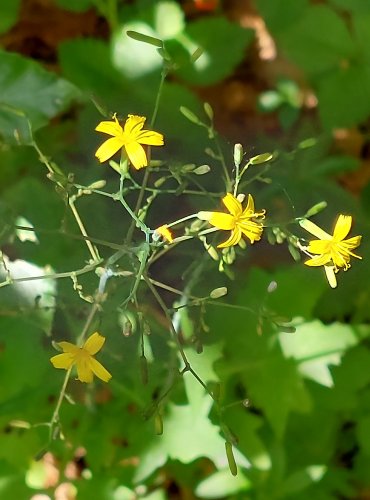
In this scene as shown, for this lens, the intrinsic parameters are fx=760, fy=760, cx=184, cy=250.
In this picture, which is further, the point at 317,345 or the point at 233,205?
the point at 317,345

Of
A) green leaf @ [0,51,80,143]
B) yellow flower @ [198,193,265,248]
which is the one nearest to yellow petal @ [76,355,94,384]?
yellow flower @ [198,193,265,248]

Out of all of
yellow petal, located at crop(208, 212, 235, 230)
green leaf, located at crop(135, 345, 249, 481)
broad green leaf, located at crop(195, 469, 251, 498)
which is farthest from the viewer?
broad green leaf, located at crop(195, 469, 251, 498)

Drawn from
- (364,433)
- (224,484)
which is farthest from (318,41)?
(224,484)

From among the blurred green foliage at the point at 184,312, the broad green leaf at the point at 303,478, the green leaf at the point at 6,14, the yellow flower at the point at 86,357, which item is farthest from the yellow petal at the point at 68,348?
the green leaf at the point at 6,14

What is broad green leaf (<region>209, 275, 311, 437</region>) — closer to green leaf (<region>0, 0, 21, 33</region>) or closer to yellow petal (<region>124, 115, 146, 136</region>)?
yellow petal (<region>124, 115, 146, 136</region>)

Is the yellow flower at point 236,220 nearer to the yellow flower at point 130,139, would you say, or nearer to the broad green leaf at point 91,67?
the yellow flower at point 130,139

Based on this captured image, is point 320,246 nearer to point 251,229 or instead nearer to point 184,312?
point 251,229
